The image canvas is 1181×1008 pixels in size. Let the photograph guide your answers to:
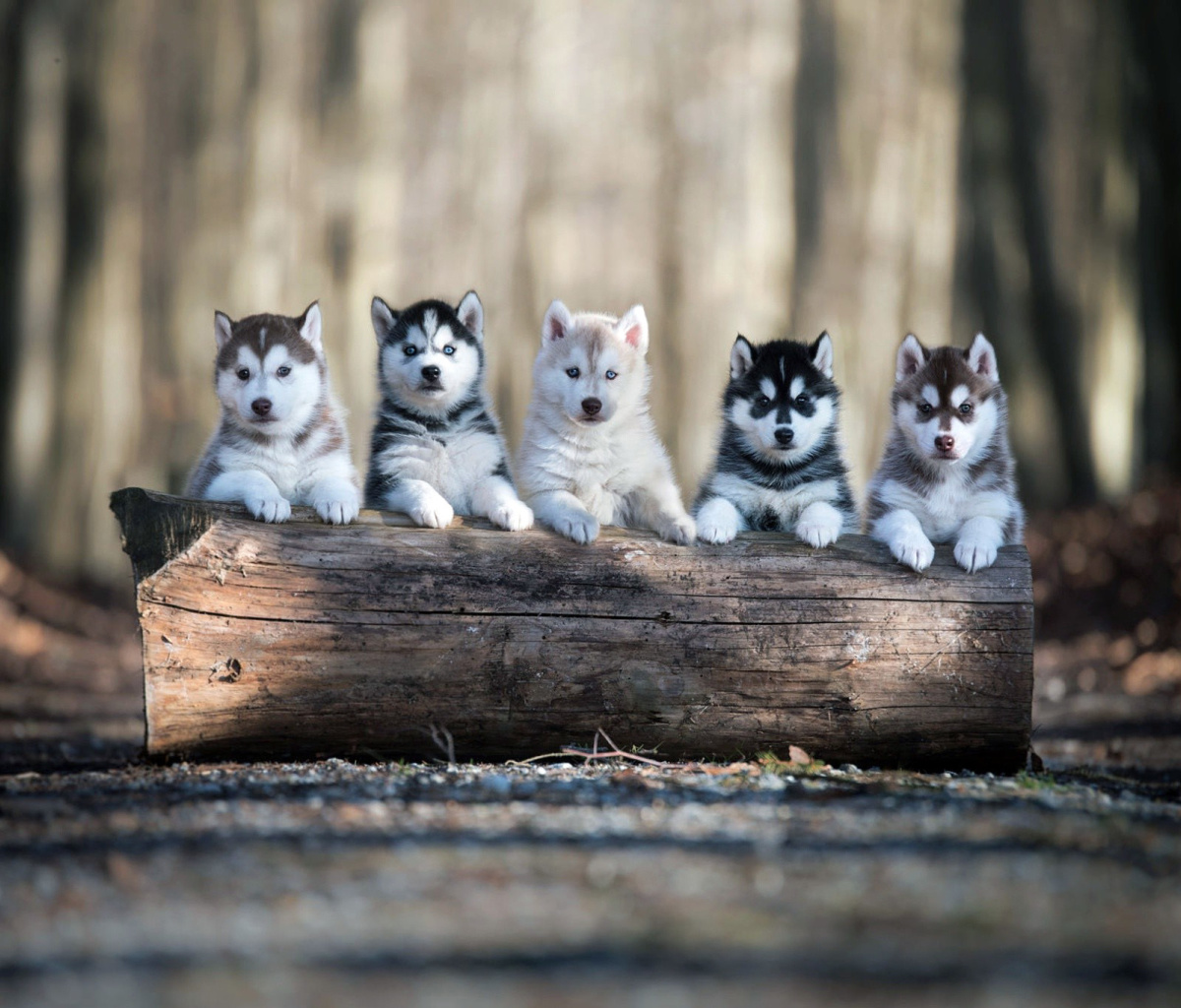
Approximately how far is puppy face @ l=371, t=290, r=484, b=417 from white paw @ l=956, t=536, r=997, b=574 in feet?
7.11

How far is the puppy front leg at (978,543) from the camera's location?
15.0ft

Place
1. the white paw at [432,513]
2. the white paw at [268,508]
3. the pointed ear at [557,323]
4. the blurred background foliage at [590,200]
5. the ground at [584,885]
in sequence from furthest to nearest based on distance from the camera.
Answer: the blurred background foliage at [590,200], the pointed ear at [557,323], the white paw at [432,513], the white paw at [268,508], the ground at [584,885]

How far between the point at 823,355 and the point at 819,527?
1054 mm

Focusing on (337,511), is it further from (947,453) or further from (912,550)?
(947,453)

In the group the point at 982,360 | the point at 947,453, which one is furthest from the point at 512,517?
the point at 982,360

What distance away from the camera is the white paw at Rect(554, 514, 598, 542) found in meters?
4.49

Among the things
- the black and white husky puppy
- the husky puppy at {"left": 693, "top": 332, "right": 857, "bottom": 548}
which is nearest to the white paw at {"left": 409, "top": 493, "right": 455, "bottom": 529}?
the black and white husky puppy

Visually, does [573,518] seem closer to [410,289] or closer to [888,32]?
[410,289]

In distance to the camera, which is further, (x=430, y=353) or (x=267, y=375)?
(x=430, y=353)

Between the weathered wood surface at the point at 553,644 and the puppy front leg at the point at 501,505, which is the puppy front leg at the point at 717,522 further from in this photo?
the puppy front leg at the point at 501,505

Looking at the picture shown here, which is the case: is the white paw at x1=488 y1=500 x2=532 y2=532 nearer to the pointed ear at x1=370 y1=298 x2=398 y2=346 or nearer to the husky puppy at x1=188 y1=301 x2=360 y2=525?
the husky puppy at x1=188 y1=301 x2=360 y2=525

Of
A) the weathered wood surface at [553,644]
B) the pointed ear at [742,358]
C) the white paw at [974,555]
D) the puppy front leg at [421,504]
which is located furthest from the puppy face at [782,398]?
the puppy front leg at [421,504]

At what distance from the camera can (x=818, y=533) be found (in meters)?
4.59

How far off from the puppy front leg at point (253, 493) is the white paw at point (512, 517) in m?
0.75
